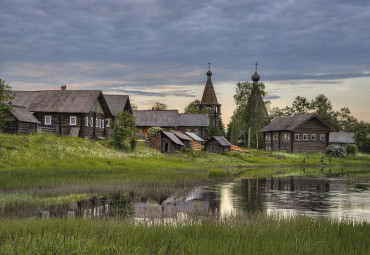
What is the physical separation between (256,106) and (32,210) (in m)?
69.7

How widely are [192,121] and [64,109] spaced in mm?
35529

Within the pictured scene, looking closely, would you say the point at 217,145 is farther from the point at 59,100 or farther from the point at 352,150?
the point at 59,100

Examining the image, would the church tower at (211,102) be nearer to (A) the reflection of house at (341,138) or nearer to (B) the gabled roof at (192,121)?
(B) the gabled roof at (192,121)

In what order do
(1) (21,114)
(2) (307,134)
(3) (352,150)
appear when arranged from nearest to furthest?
(1) (21,114), (3) (352,150), (2) (307,134)

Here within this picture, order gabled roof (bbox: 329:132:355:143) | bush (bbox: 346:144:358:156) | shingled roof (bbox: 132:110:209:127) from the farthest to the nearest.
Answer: gabled roof (bbox: 329:132:355:143), shingled roof (bbox: 132:110:209:127), bush (bbox: 346:144:358:156)

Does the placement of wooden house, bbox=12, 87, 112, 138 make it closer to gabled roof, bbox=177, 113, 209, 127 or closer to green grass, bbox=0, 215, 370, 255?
gabled roof, bbox=177, 113, 209, 127

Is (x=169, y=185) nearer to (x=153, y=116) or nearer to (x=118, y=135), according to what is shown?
(x=118, y=135)

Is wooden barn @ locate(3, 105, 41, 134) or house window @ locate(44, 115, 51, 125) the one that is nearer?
wooden barn @ locate(3, 105, 41, 134)

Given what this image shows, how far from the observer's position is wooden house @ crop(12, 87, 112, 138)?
5708cm

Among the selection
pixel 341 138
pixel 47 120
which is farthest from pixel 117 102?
pixel 341 138

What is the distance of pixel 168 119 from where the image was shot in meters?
86.9

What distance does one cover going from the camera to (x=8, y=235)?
10.3 metres

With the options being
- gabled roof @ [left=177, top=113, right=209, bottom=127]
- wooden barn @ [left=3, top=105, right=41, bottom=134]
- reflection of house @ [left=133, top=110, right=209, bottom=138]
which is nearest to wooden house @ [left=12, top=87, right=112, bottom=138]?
wooden barn @ [left=3, top=105, right=41, bottom=134]

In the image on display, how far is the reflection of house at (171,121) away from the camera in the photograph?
85875 millimetres
